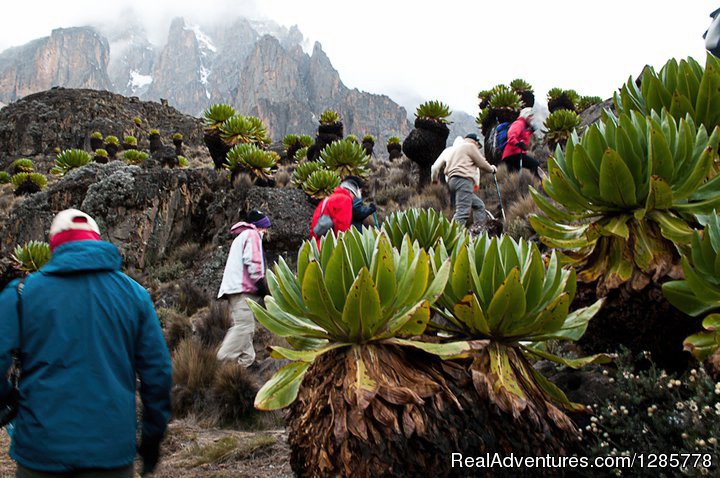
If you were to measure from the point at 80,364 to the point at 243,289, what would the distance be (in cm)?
382

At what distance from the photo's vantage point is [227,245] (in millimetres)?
9586

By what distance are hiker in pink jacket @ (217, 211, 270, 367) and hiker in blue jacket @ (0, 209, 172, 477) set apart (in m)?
3.41

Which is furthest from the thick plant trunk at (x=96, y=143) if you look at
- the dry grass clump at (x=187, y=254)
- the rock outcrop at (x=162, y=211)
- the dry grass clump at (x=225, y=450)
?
the dry grass clump at (x=225, y=450)

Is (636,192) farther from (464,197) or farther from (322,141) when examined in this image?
(322,141)

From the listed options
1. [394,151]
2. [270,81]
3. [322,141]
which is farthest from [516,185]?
[270,81]

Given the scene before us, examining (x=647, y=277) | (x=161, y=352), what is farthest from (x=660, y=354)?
(x=161, y=352)

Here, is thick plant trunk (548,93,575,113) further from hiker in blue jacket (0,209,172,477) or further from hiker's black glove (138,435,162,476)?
hiker's black glove (138,435,162,476)

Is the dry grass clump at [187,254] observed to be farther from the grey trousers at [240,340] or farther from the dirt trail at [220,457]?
the dirt trail at [220,457]

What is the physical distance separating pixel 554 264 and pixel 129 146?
28.3 metres

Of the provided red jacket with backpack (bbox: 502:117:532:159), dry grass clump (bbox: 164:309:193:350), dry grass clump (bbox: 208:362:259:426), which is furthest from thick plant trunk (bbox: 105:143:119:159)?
dry grass clump (bbox: 208:362:259:426)

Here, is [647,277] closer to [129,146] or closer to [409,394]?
[409,394]

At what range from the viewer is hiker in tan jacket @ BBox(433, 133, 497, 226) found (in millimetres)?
7312

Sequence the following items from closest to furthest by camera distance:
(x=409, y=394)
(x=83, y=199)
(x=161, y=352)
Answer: (x=409, y=394), (x=161, y=352), (x=83, y=199)

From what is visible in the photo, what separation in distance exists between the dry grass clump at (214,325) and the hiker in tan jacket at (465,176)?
3702mm
